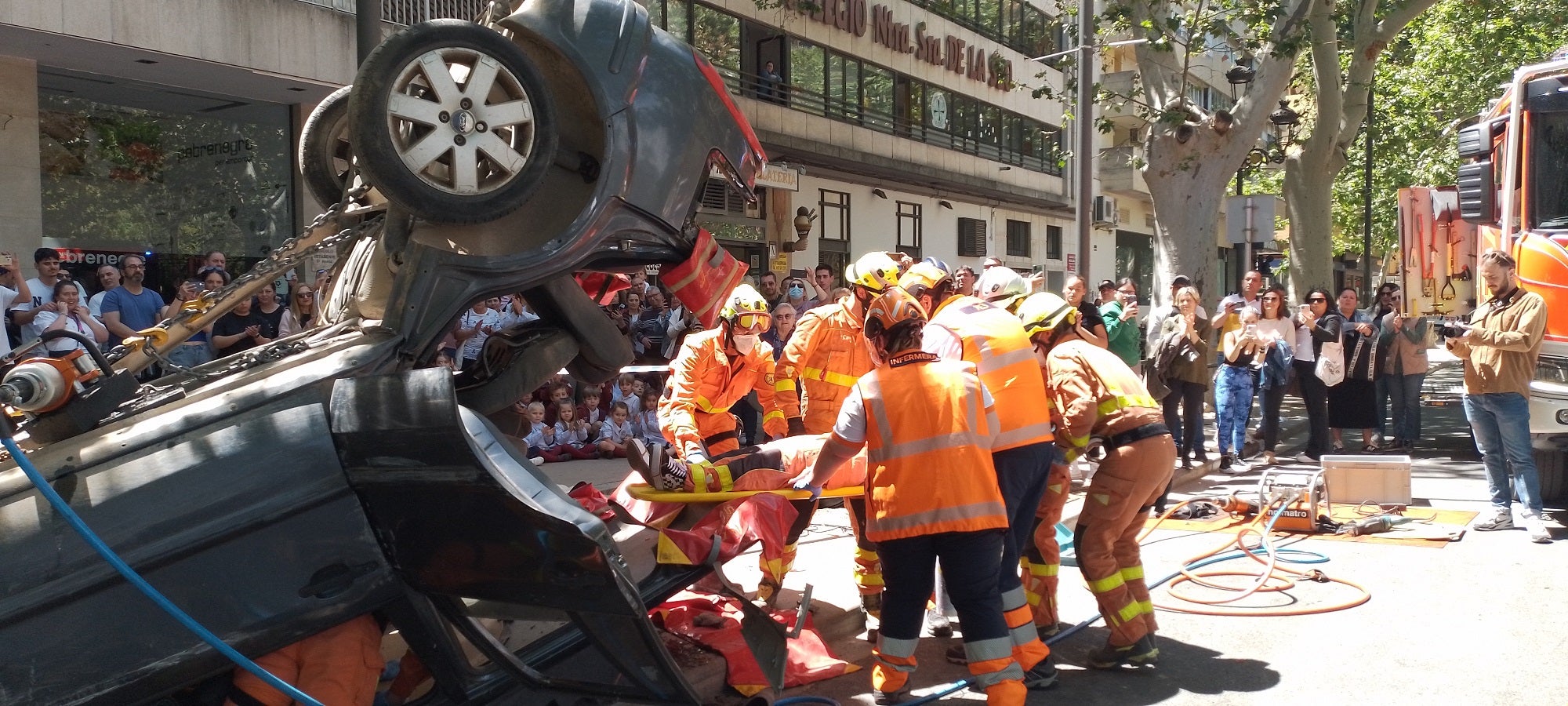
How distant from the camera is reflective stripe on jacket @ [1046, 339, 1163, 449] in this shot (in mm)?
5398

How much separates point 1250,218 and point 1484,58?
1464 centimetres

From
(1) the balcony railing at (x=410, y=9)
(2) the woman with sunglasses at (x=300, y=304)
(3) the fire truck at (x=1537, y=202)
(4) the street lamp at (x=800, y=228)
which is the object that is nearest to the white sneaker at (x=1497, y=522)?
(3) the fire truck at (x=1537, y=202)

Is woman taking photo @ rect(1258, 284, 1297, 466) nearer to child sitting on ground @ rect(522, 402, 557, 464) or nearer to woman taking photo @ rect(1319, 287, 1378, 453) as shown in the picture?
woman taking photo @ rect(1319, 287, 1378, 453)

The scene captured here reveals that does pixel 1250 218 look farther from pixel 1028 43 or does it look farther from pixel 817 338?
pixel 1028 43

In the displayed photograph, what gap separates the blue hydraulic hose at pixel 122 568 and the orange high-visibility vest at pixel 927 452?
→ 2.32 m

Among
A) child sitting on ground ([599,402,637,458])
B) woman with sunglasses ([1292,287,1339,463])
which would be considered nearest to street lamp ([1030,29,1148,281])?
woman with sunglasses ([1292,287,1339,463])

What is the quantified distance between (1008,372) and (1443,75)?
90.1 ft

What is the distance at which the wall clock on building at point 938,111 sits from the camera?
2697cm

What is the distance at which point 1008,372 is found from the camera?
206 inches

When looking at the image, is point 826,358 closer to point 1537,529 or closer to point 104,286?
point 1537,529

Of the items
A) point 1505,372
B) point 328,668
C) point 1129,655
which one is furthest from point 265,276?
point 1505,372

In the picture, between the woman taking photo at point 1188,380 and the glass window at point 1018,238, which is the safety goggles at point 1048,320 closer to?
the woman taking photo at point 1188,380

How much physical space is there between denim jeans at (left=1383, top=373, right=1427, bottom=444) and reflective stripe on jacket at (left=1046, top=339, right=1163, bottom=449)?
8265 mm

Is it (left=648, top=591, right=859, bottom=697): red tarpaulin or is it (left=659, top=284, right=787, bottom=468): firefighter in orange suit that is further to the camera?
(left=659, top=284, right=787, bottom=468): firefighter in orange suit
